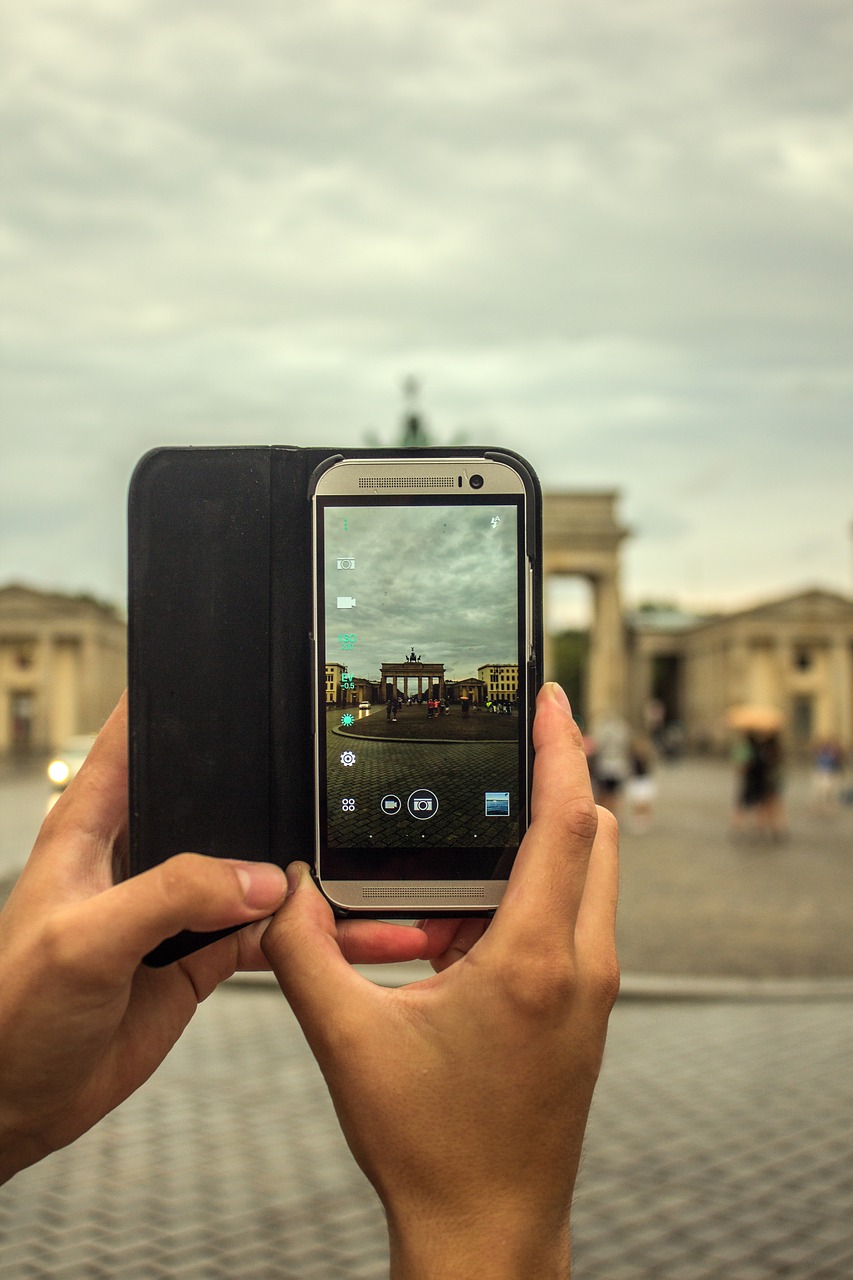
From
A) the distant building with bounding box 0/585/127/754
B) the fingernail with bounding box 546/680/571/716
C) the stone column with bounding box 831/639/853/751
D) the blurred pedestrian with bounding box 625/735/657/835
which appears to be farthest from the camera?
the stone column with bounding box 831/639/853/751

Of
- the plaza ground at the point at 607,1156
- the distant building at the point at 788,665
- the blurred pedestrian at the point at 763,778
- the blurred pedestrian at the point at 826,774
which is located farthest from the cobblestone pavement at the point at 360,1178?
the distant building at the point at 788,665

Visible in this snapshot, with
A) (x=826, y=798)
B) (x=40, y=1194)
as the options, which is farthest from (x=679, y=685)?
(x=40, y=1194)

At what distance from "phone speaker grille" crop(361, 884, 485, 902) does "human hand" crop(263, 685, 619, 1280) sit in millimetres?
299

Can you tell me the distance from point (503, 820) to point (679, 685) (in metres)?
103

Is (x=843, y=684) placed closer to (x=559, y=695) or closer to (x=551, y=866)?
(x=559, y=695)

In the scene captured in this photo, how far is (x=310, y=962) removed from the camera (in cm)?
175

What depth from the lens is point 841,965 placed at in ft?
42.1

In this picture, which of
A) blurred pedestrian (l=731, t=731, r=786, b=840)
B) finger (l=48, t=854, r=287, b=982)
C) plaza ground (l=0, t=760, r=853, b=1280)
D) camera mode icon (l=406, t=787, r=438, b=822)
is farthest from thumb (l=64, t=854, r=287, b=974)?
blurred pedestrian (l=731, t=731, r=786, b=840)

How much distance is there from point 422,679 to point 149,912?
25.0 inches

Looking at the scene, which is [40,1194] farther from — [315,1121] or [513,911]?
[513,911]

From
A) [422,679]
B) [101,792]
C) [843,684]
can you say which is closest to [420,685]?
[422,679]

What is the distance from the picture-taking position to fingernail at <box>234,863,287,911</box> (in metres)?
1.71

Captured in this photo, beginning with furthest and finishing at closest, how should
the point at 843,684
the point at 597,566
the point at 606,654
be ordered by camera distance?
the point at 843,684, the point at 606,654, the point at 597,566

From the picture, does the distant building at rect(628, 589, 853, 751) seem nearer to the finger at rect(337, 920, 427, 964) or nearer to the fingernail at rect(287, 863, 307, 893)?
the finger at rect(337, 920, 427, 964)
